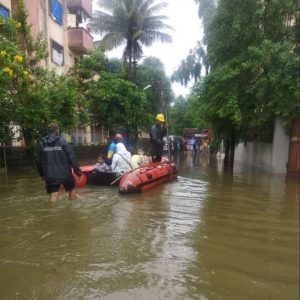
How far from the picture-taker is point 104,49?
25797 millimetres

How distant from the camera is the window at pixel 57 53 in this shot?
23.3m

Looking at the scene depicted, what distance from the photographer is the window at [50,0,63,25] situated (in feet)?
75.8

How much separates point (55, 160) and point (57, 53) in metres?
18.7

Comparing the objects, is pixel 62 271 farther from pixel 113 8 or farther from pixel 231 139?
A: pixel 113 8

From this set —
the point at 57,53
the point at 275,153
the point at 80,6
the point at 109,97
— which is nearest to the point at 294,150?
the point at 275,153

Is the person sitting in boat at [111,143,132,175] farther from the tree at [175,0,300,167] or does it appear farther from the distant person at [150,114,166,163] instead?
the tree at [175,0,300,167]

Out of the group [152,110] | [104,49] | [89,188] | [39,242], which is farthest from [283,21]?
[152,110]

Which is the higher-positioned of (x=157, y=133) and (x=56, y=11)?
(x=56, y=11)

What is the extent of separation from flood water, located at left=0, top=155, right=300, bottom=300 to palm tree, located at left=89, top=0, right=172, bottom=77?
59.7 feet

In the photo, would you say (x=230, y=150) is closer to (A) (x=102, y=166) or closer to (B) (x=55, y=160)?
(A) (x=102, y=166)

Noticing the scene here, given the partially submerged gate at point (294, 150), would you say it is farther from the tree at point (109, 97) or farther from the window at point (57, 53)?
the window at point (57, 53)

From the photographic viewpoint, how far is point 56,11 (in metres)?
23.8

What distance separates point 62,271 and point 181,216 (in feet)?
10.9

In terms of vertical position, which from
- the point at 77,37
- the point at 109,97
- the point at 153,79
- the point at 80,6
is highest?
the point at 80,6
